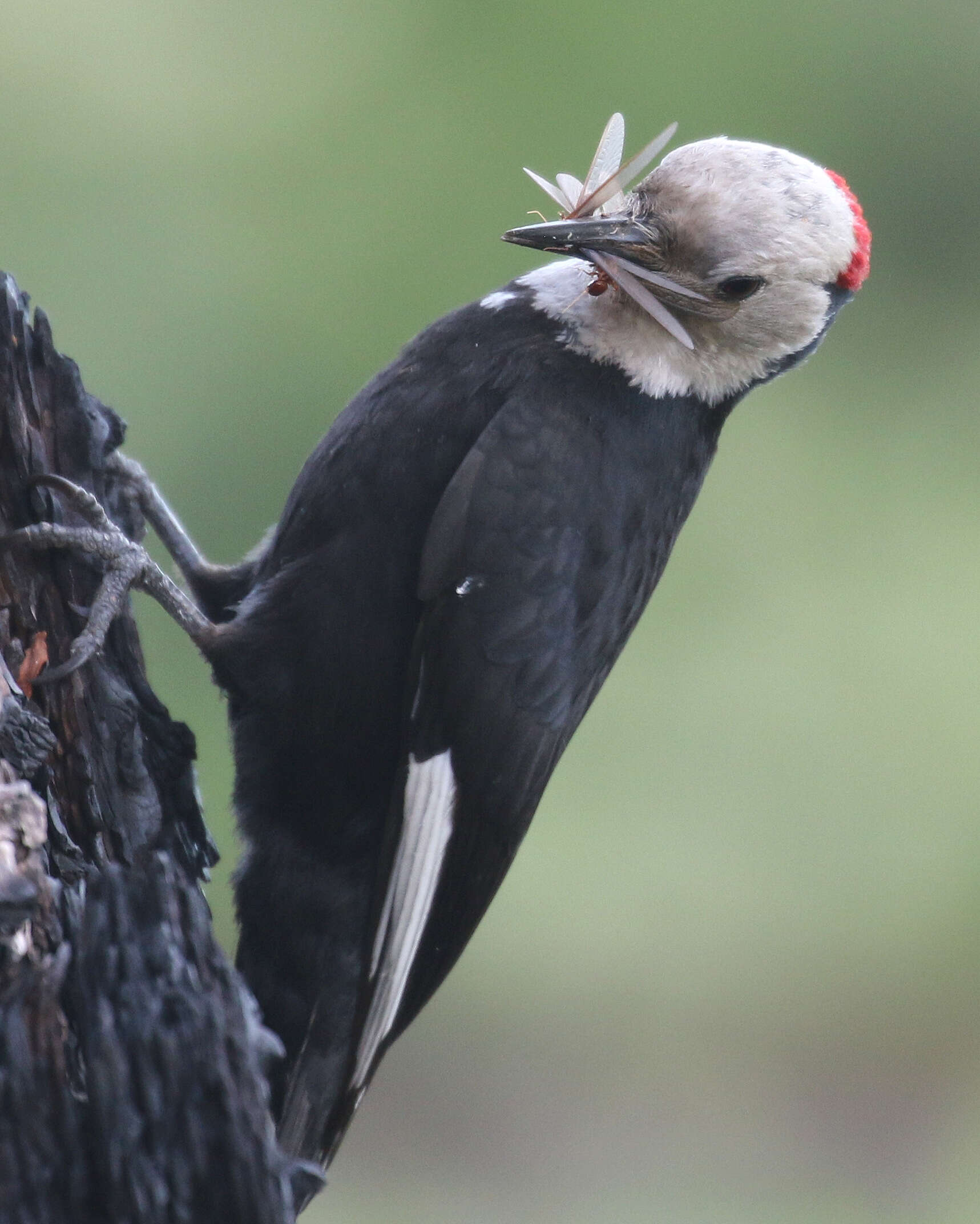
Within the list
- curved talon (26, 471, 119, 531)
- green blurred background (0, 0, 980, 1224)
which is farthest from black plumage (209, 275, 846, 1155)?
green blurred background (0, 0, 980, 1224)

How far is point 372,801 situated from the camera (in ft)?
6.34

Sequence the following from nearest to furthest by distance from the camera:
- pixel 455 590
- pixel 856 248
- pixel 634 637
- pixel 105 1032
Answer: pixel 105 1032
pixel 455 590
pixel 856 248
pixel 634 637

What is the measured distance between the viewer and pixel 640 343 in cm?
198

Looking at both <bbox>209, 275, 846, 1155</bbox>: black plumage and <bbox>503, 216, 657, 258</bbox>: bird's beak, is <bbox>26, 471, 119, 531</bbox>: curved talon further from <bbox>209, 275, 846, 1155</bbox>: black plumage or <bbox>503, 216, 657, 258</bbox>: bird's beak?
<bbox>503, 216, 657, 258</bbox>: bird's beak

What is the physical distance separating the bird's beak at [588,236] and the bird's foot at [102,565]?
0.61 metres

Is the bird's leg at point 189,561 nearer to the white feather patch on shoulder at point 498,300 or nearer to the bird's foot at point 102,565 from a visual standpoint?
the bird's foot at point 102,565

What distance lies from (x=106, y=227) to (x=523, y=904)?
2.44 meters

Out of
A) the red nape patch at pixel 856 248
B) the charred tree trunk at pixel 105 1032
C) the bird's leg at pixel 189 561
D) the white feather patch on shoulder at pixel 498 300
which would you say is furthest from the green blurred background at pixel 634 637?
the charred tree trunk at pixel 105 1032

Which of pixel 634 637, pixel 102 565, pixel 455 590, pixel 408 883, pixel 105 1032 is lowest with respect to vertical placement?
pixel 105 1032

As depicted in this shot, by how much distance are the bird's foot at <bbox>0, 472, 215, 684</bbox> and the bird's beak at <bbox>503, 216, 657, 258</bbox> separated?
2.01 feet

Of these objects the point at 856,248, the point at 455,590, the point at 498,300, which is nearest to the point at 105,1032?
the point at 455,590

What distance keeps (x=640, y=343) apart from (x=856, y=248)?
37cm

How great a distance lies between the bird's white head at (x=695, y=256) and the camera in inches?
76.5

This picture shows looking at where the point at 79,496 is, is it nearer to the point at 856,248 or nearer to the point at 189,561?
the point at 189,561
